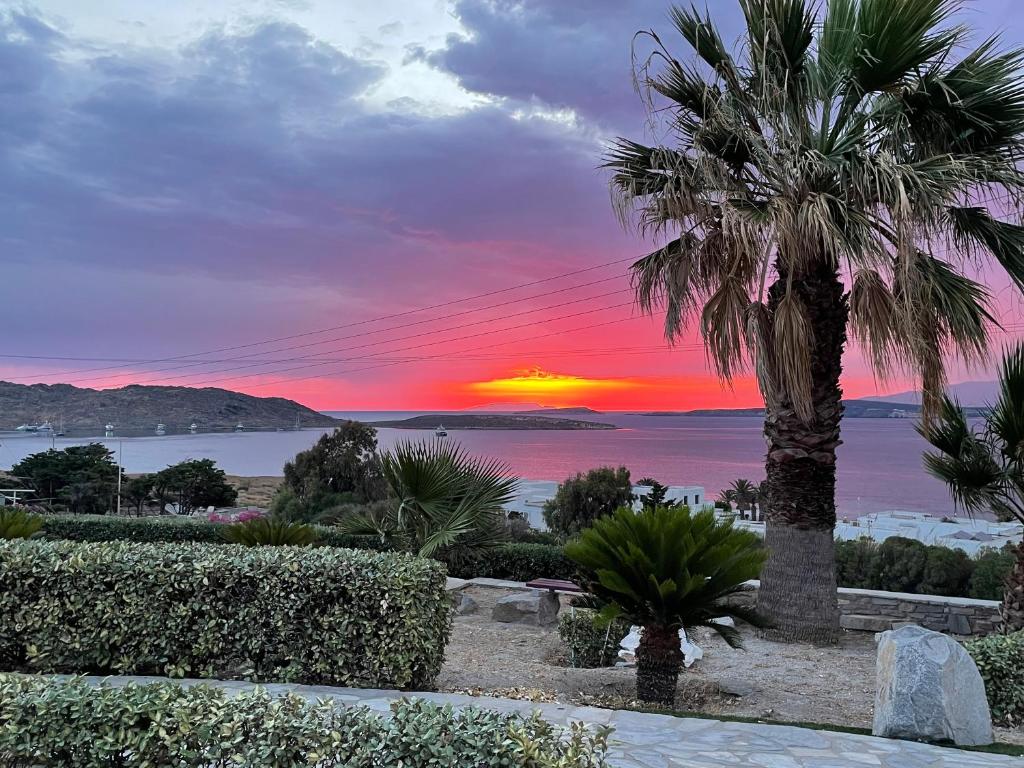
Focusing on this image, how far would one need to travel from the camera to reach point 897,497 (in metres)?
65.5

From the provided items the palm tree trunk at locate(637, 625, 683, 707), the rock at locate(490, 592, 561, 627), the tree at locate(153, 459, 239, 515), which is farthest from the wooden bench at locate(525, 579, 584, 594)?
the tree at locate(153, 459, 239, 515)

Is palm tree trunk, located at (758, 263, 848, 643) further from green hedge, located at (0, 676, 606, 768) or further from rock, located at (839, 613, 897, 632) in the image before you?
green hedge, located at (0, 676, 606, 768)

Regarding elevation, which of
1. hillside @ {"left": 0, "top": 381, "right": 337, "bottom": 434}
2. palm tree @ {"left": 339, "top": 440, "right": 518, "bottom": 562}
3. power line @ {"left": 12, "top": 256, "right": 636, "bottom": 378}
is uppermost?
power line @ {"left": 12, "top": 256, "right": 636, "bottom": 378}

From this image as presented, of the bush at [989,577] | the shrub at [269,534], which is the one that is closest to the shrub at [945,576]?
the bush at [989,577]

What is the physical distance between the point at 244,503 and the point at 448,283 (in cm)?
1864

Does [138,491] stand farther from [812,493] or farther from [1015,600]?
[1015,600]

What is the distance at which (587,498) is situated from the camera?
21.4 meters

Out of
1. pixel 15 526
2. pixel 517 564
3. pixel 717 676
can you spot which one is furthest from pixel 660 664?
pixel 15 526

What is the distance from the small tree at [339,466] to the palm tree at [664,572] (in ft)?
67.2

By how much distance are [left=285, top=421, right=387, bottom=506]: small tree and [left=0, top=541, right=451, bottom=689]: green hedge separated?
20.1 m

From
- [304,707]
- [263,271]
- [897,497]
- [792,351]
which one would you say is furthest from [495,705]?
[897,497]

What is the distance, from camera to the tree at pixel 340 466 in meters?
25.3

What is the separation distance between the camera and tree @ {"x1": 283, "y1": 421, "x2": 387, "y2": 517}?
25266 mm

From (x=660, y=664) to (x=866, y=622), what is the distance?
482 centimetres
